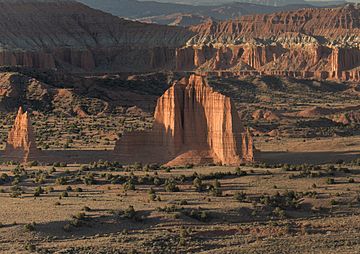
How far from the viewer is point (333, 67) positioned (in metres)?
140

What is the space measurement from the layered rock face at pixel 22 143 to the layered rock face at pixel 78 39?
78617 millimetres

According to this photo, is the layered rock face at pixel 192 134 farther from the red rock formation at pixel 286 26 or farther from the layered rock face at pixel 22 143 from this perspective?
the red rock formation at pixel 286 26

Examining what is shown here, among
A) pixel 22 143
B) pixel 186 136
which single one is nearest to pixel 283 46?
pixel 22 143

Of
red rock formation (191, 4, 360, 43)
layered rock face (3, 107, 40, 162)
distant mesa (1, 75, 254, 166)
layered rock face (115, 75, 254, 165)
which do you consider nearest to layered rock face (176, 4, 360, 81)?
red rock formation (191, 4, 360, 43)

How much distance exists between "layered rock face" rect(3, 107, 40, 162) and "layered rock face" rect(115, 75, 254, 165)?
467cm

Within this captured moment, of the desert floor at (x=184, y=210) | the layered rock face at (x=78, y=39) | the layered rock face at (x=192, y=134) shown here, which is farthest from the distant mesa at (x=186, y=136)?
the layered rock face at (x=78, y=39)

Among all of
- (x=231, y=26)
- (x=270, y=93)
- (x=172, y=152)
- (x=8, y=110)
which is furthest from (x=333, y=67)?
(x=172, y=152)

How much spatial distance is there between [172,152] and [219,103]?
3532mm

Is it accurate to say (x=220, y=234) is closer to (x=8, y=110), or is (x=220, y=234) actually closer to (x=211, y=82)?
(x=8, y=110)

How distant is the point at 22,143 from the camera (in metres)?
45.9

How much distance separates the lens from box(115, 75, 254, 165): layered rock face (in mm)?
41344

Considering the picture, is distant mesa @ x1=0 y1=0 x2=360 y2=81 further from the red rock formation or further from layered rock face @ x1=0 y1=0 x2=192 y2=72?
the red rock formation

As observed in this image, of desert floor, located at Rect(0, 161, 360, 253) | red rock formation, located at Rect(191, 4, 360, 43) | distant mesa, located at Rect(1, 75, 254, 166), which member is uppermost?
red rock formation, located at Rect(191, 4, 360, 43)

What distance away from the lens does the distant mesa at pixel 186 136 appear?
41375 mm
